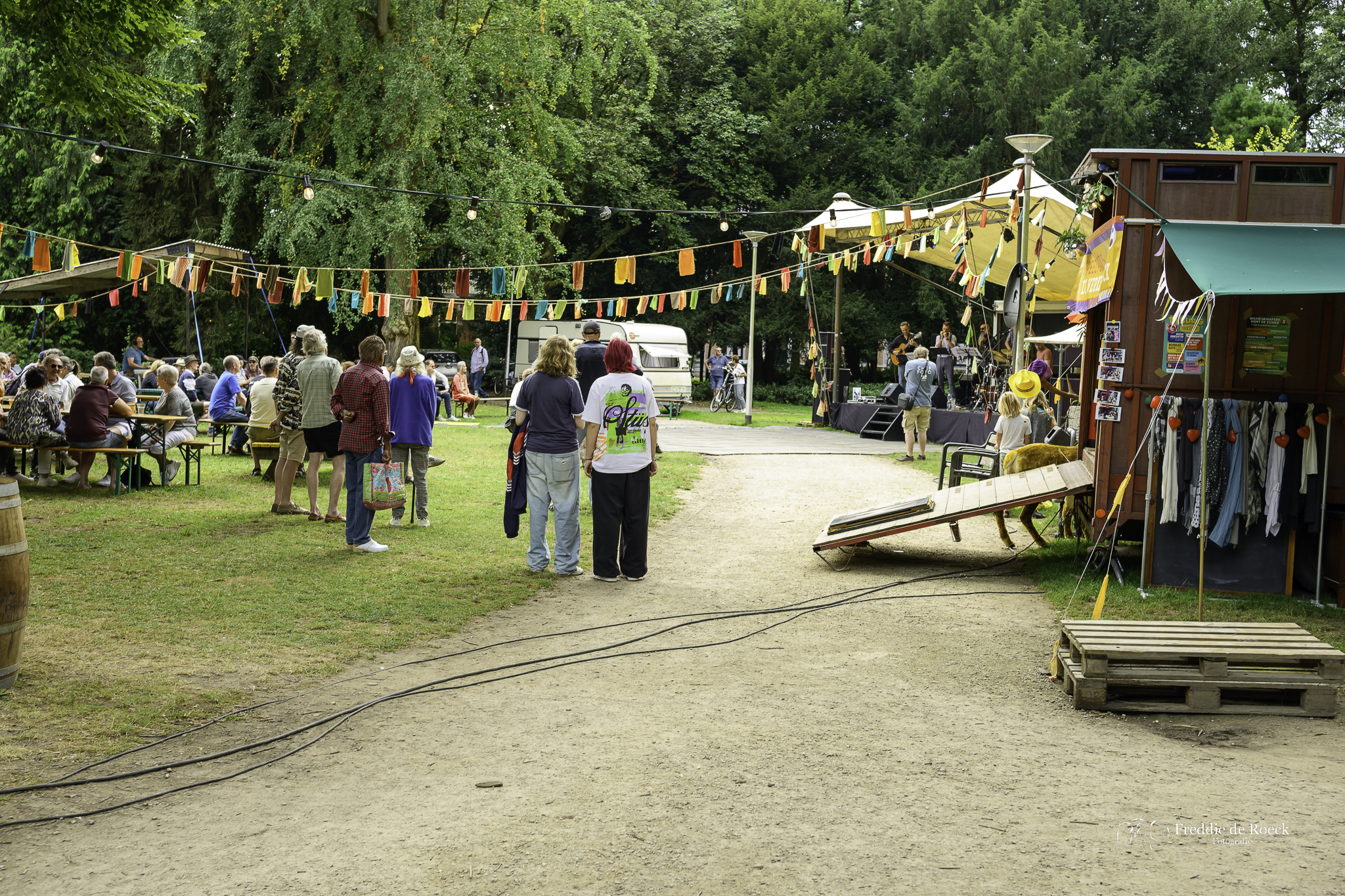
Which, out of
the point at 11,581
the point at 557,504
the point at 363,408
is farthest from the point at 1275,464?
the point at 11,581

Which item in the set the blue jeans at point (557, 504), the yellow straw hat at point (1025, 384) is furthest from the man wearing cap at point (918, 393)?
the blue jeans at point (557, 504)

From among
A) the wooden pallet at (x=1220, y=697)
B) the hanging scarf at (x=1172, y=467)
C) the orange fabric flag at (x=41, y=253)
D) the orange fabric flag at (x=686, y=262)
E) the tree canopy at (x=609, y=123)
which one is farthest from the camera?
the tree canopy at (x=609, y=123)

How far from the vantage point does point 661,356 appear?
3075 centimetres

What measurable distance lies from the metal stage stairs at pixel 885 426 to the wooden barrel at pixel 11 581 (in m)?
18.6

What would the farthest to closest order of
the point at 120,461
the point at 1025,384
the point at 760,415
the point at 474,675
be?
the point at 760,415 < the point at 120,461 < the point at 1025,384 < the point at 474,675

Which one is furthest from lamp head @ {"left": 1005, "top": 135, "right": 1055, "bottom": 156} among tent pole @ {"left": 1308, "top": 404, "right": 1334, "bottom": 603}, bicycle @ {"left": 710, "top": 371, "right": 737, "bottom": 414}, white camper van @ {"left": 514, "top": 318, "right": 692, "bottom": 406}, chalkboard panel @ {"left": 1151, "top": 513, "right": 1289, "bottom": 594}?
bicycle @ {"left": 710, "top": 371, "right": 737, "bottom": 414}

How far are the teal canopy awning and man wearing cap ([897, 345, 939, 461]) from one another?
9.76m

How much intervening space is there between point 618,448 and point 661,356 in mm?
22682

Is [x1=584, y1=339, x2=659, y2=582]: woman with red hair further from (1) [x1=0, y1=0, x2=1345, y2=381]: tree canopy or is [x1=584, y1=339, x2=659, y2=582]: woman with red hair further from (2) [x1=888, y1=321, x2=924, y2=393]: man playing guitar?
(2) [x1=888, y1=321, x2=924, y2=393]: man playing guitar

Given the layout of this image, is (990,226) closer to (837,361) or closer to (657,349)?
(837,361)

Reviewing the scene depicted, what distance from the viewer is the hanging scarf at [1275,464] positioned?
7543 millimetres

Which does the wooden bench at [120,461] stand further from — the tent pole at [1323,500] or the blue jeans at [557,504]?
the tent pole at [1323,500]

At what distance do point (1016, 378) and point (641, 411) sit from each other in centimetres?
498

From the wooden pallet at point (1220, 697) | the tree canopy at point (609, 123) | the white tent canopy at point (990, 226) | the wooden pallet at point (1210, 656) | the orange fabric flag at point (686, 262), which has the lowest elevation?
the wooden pallet at point (1220, 697)
